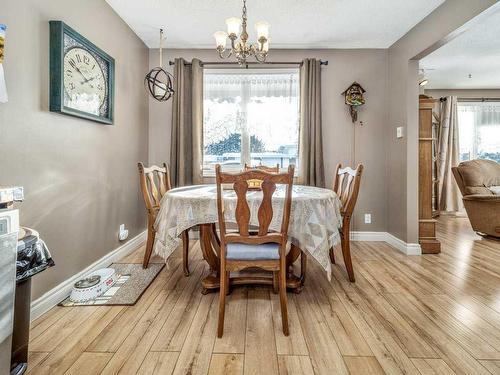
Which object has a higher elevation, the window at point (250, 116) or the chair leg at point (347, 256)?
the window at point (250, 116)

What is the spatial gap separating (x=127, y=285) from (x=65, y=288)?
0.42 metres

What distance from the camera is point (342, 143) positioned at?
11.8ft

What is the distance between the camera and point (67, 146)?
82.4 inches

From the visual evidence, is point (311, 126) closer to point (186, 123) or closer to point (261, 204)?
point (186, 123)

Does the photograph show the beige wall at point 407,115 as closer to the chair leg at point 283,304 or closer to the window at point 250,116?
the window at point 250,116

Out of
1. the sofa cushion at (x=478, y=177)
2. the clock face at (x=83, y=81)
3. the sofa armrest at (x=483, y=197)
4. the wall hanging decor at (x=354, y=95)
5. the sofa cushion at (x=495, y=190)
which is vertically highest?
the wall hanging decor at (x=354, y=95)

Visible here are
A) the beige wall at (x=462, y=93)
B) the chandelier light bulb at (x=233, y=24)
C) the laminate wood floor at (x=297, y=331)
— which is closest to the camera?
the laminate wood floor at (x=297, y=331)

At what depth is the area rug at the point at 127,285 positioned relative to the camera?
1976 mm


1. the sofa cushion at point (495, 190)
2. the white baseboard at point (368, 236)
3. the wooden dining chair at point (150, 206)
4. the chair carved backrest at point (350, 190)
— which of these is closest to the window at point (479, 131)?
the sofa cushion at point (495, 190)

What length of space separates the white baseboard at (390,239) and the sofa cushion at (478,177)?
1.53 metres

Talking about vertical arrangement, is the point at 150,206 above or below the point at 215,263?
above

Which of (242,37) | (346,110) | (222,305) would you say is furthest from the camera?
(346,110)

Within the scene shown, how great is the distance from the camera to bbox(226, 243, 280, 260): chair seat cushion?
1671mm

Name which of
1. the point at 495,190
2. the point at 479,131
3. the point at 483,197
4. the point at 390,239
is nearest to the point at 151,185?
the point at 390,239
